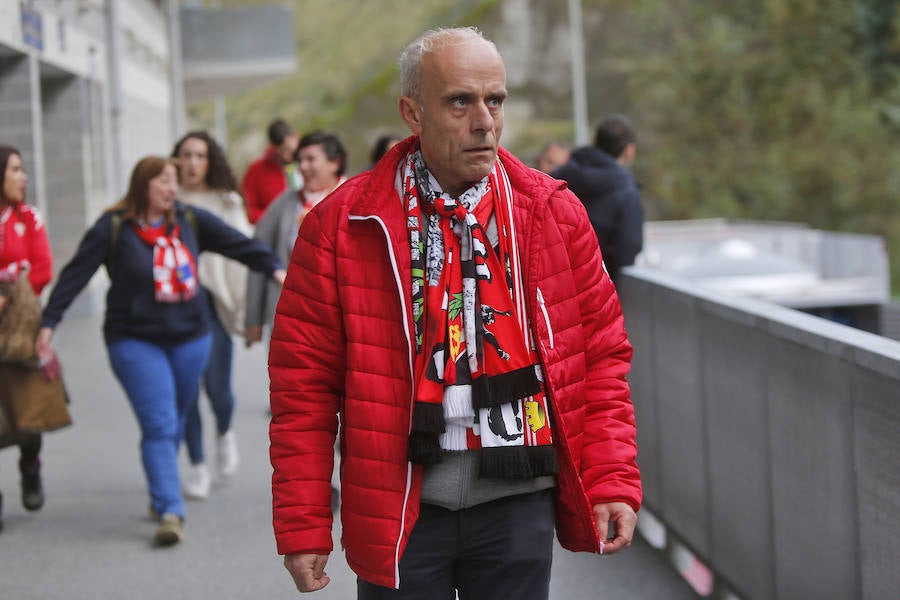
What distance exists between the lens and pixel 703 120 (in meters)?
52.0

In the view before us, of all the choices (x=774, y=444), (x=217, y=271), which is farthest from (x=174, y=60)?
(x=774, y=444)

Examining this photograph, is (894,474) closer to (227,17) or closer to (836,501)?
(836,501)

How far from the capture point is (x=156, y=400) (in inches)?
263

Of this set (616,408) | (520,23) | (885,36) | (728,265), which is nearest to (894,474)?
(616,408)

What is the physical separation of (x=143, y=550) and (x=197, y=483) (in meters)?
1.15

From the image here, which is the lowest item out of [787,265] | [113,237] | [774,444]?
[774,444]

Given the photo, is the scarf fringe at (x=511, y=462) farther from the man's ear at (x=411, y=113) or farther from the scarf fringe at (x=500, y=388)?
the man's ear at (x=411, y=113)

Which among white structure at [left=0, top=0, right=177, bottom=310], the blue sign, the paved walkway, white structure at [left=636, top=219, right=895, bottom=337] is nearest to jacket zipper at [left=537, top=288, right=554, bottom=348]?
the paved walkway

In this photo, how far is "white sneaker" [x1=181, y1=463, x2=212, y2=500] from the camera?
→ 25.5 feet

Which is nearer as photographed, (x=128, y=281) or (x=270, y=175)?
(x=128, y=281)

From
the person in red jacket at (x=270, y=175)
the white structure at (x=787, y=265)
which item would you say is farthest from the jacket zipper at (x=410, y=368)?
the white structure at (x=787, y=265)

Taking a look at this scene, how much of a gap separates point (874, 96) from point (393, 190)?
46.6 metres

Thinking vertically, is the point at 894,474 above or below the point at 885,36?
below

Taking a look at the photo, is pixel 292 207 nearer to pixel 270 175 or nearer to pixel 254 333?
pixel 254 333
